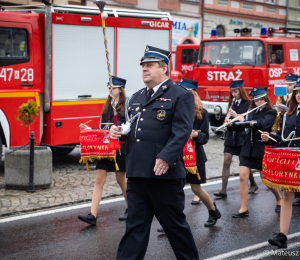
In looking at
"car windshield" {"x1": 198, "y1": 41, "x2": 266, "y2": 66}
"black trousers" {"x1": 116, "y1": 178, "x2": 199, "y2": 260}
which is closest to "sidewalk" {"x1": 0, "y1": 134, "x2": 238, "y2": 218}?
"black trousers" {"x1": 116, "y1": 178, "x2": 199, "y2": 260}

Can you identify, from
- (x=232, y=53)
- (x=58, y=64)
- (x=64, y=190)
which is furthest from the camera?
(x=232, y=53)

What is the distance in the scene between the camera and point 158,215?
376 centimetres

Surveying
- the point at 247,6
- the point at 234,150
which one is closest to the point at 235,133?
the point at 234,150

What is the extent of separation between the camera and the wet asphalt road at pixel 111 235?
15.7ft

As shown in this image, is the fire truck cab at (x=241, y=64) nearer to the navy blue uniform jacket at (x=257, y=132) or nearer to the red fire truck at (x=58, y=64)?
the red fire truck at (x=58, y=64)

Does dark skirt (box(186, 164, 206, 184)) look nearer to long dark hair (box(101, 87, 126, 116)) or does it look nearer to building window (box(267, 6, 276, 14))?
long dark hair (box(101, 87, 126, 116))

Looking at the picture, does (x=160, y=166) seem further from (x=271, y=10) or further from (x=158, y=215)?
(x=271, y=10)

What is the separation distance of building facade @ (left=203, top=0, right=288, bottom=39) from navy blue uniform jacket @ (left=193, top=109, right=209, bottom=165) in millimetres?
22268

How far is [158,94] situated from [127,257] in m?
1.35

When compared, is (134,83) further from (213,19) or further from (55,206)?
(213,19)

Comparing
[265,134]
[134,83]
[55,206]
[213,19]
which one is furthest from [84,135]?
[213,19]

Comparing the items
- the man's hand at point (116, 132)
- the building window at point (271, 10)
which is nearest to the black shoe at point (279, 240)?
the man's hand at point (116, 132)

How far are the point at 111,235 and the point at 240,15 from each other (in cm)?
2620

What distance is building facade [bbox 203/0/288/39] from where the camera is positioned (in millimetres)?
27609
